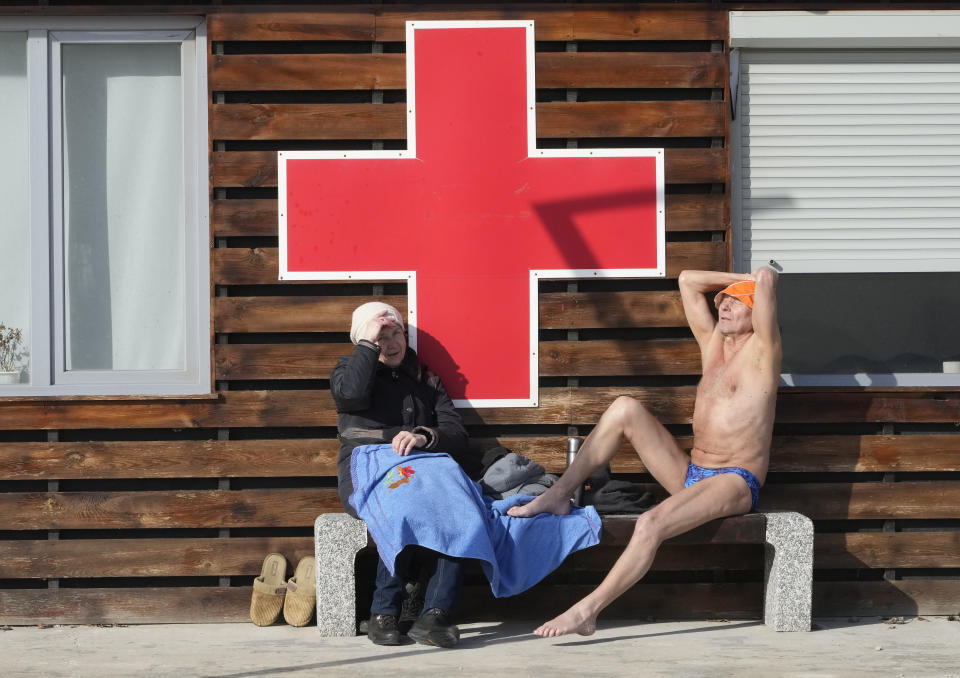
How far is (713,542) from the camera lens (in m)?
4.49

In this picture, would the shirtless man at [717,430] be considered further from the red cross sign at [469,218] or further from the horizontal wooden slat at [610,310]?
the red cross sign at [469,218]

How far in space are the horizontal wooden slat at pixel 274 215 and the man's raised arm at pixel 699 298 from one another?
10.9 inches

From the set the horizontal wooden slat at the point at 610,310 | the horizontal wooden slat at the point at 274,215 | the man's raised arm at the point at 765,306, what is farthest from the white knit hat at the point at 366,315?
the man's raised arm at the point at 765,306

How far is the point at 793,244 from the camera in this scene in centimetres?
505

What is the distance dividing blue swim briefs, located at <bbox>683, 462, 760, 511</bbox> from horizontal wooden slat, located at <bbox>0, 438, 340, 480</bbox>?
4.95 ft

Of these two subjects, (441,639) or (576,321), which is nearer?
(441,639)

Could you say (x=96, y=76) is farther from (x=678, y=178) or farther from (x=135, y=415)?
(x=678, y=178)

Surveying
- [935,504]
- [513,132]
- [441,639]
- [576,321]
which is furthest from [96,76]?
[935,504]

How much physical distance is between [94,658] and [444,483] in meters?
1.45

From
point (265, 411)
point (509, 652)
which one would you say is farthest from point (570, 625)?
point (265, 411)

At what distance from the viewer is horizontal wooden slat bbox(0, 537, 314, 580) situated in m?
4.87

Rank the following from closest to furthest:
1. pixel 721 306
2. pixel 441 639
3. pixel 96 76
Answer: pixel 441 639, pixel 721 306, pixel 96 76

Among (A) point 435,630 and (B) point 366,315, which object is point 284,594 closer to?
(A) point 435,630

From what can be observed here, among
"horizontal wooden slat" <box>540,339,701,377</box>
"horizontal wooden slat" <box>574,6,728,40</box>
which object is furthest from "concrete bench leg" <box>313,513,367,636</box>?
"horizontal wooden slat" <box>574,6,728,40</box>
